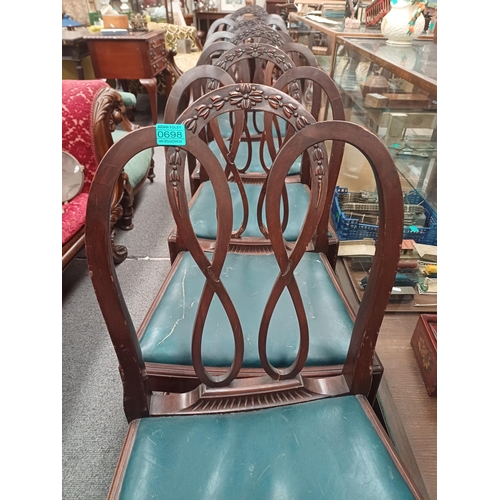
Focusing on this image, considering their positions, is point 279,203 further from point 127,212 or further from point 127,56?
point 127,56

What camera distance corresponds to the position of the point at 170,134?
1.70 feet

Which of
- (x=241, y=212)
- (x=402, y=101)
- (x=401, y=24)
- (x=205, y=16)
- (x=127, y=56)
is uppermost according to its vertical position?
(x=205, y=16)

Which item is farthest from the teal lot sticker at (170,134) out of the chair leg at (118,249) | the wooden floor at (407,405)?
the chair leg at (118,249)

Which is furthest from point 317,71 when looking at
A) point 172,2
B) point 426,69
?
point 172,2

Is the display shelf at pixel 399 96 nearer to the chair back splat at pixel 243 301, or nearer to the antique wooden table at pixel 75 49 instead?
the chair back splat at pixel 243 301

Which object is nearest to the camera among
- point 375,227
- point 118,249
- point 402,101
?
point 402,101

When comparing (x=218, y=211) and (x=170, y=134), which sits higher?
(x=170, y=134)

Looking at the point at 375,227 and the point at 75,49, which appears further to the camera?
the point at 75,49

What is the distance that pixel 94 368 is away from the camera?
1.26 m

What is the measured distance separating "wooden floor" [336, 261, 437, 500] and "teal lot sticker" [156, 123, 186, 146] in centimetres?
85

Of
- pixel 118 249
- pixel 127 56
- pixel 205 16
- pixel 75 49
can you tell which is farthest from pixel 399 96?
pixel 205 16

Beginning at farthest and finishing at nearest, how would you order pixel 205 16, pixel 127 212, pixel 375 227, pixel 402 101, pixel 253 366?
pixel 205 16 < pixel 127 212 < pixel 375 227 < pixel 402 101 < pixel 253 366

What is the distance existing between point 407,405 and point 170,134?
893 millimetres

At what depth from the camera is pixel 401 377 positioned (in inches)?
40.0
